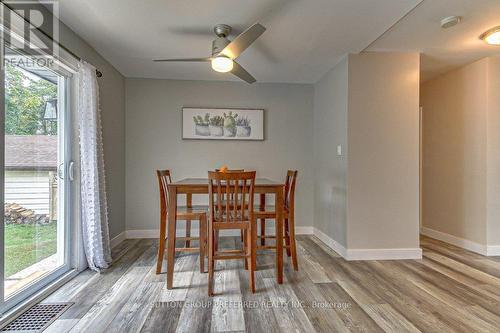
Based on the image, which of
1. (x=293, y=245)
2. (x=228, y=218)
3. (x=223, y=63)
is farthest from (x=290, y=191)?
(x=223, y=63)

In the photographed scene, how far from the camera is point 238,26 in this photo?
2371 mm

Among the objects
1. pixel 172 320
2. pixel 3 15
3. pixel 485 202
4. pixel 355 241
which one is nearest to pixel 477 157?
pixel 485 202

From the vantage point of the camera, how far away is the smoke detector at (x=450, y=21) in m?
2.23

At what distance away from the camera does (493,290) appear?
7.09 ft

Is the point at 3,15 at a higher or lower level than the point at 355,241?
higher

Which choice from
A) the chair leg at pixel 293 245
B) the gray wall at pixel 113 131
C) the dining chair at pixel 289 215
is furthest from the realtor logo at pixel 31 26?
the chair leg at pixel 293 245

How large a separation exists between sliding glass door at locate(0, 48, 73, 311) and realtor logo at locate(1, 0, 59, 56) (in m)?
0.08

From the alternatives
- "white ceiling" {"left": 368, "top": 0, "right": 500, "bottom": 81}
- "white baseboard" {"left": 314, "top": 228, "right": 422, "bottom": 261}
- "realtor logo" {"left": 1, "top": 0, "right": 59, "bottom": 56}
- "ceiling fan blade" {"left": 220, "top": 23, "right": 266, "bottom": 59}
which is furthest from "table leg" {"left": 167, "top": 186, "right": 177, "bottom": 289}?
"white ceiling" {"left": 368, "top": 0, "right": 500, "bottom": 81}

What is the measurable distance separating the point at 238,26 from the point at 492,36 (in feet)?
7.68

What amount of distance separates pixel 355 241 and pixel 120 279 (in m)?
2.37

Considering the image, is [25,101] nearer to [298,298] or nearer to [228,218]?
[228,218]

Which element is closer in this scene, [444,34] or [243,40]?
[243,40]

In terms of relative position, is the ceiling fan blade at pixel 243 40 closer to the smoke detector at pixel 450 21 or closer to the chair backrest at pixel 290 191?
the chair backrest at pixel 290 191

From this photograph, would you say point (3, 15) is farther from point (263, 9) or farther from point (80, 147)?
point (263, 9)
